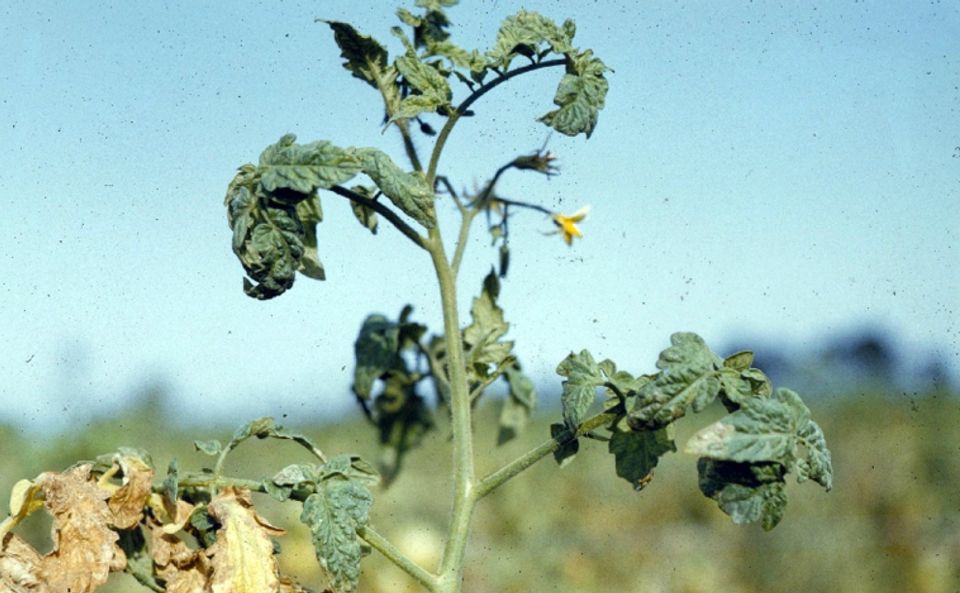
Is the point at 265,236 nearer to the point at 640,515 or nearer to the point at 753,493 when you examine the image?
the point at 753,493

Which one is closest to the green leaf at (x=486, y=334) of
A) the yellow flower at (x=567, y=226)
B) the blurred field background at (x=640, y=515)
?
the yellow flower at (x=567, y=226)

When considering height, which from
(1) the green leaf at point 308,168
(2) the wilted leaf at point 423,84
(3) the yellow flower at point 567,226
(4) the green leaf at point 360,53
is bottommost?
(3) the yellow flower at point 567,226

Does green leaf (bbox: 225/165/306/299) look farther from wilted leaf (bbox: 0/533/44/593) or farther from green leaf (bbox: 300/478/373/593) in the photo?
wilted leaf (bbox: 0/533/44/593)

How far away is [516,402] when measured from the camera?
2.04 metres

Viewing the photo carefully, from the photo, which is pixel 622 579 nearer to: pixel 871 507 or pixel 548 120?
pixel 871 507

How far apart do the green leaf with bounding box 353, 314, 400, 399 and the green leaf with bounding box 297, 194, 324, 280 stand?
0.41 m

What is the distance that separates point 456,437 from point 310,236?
0.99ft

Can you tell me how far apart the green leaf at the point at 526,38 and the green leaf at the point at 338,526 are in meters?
0.54

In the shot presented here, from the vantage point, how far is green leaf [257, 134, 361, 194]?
137 cm

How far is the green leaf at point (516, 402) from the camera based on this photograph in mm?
2003

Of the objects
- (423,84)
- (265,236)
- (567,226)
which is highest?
(423,84)

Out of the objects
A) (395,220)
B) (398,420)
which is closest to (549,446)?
(395,220)

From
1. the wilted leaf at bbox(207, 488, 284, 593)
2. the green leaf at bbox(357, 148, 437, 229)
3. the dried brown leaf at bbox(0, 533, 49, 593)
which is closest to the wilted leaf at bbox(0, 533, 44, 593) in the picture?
the dried brown leaf at bbox(0, 533, 49, 593)

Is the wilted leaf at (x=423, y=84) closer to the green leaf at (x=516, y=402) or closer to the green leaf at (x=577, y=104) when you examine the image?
the green leaf at (x=577, y=104)
